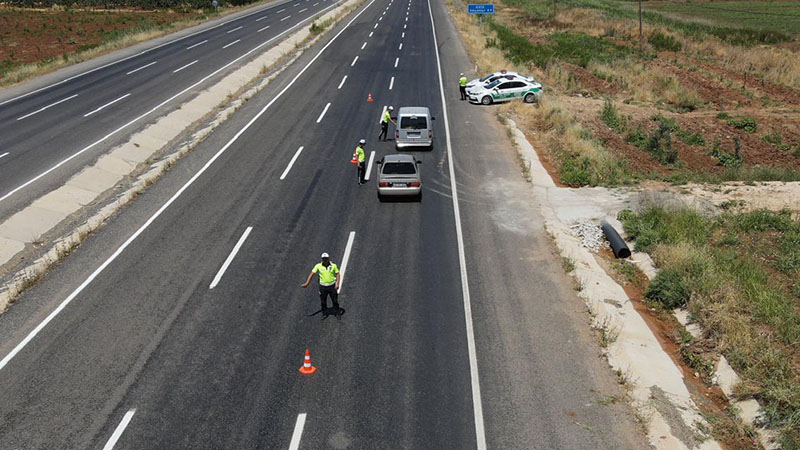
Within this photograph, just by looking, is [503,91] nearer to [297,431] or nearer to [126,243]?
[126,243]

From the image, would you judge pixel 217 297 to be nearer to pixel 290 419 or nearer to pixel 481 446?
pixel 290 419

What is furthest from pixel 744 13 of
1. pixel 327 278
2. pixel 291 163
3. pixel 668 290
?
pixel 327 278

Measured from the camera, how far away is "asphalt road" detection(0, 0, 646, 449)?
11.0 metres

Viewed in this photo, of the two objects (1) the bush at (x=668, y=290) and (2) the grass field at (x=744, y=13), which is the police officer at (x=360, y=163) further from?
(2) the grass field at (x=744, y=13)

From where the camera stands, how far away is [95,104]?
34.8m

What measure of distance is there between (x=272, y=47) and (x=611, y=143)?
109 feet

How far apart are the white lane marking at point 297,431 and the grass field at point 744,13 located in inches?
2819

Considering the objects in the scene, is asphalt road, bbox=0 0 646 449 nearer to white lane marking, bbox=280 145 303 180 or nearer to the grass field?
white lane marking, bbox=280 145 303 180

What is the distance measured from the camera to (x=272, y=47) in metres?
51.3

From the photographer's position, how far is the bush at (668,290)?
586 inches

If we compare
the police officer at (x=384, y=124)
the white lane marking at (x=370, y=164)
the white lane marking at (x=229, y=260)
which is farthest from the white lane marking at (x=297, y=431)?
the police officer at (x=384, y=124)

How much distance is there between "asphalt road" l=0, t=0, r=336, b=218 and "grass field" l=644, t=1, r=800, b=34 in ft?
184

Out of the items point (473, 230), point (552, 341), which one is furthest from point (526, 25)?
point (552, 341)

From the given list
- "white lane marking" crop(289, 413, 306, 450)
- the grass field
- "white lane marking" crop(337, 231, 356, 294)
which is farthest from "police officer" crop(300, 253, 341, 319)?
the grass field
